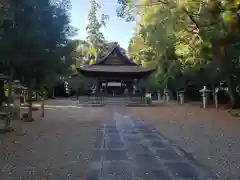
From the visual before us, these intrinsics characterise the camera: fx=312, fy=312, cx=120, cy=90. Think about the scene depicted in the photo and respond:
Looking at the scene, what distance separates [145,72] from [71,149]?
25452mm

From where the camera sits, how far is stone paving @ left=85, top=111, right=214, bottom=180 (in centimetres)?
537

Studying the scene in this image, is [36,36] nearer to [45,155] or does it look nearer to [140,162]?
[45,155]

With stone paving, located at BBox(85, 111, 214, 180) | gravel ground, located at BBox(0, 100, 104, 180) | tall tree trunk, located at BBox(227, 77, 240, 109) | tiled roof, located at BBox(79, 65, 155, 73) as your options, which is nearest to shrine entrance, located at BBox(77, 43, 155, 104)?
tiled roof, located at BBox(79, 65, 155, 73)

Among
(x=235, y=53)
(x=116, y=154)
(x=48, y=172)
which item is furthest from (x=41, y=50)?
(x=235, y=53)

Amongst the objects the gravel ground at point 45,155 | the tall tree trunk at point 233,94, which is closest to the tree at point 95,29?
the tall tree trunk at point 233,94

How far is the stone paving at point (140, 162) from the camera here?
17.6ft

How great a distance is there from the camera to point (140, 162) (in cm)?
639

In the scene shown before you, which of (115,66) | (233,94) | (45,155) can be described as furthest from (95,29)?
(45,155)

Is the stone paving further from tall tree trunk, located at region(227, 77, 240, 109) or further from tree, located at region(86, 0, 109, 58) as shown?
tree, located at region(86, 0, 109, 58)

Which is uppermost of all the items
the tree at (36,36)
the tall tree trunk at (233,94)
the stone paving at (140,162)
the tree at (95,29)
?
the tree at (95,29)

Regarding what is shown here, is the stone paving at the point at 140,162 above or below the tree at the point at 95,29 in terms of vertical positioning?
below

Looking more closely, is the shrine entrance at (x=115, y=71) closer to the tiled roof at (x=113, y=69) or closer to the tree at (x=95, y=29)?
the tiled roof at (x=113, y=69)

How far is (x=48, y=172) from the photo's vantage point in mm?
5641

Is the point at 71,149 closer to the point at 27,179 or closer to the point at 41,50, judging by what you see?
the point at 27,179
